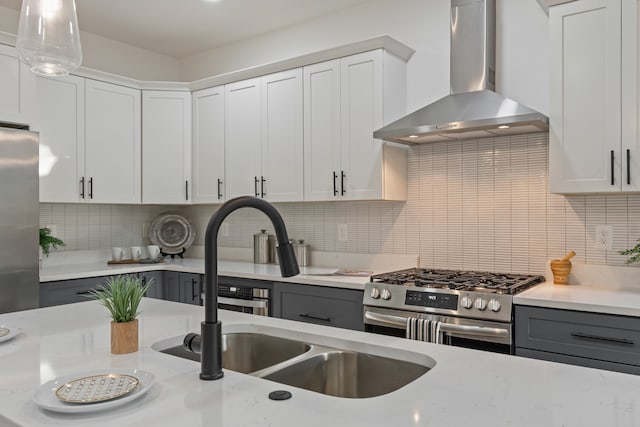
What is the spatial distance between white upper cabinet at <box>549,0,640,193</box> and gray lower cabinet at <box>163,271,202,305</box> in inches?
99.2

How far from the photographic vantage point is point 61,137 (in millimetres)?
3732

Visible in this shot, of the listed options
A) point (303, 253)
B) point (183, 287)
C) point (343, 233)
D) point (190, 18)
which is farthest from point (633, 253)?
point (190, 18)

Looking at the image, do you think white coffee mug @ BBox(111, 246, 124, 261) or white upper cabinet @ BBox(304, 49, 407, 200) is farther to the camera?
white coffee mug @ BBox(111, 246, 124, 261)

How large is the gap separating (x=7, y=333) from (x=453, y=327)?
6.33 feet

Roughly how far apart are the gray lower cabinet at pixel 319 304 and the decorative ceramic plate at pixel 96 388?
1855mm

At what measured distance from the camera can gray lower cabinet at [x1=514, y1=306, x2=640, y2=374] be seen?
217 cm

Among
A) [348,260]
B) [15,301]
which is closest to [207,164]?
[348,260]

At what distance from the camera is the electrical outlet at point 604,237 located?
2836mm

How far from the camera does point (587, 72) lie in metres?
2.56

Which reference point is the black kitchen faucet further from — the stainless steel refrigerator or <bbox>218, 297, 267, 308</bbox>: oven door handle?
the stainless steel refrigerator

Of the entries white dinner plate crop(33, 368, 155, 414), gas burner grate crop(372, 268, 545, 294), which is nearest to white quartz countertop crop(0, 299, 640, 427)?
white dinner plate crop(33, 368, 155, 414)

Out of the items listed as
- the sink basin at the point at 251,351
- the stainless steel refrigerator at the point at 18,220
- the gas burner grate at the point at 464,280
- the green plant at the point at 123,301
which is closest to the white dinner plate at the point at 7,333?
the green plant at the point at 123,301

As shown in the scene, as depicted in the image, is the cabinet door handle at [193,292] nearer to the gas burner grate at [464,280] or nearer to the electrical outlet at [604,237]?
the gas burner grate at [464,280]

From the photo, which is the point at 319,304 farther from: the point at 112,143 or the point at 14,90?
the point at 14,90
